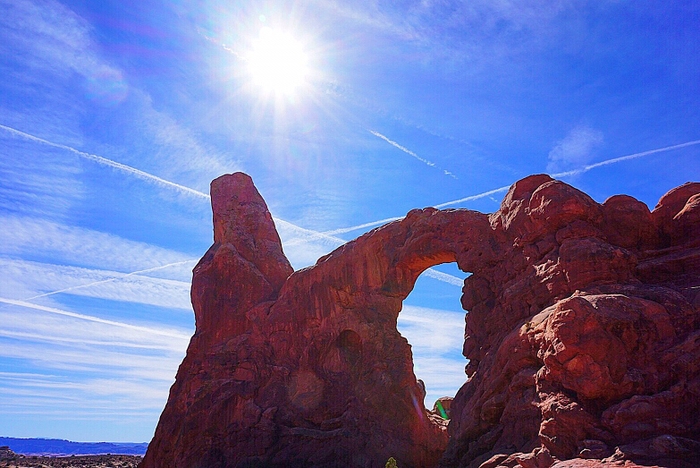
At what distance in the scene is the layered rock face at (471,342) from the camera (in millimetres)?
18016

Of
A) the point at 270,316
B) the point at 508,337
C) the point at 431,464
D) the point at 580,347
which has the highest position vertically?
the point at 270,316

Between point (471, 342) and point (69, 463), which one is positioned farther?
point (69, 463)

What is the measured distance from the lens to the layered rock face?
1802cm

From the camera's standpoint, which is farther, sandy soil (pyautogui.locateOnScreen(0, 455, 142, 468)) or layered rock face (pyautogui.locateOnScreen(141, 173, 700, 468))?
sandy soil (pyautogui.locateOnScreen(0, 455, 142, 468))

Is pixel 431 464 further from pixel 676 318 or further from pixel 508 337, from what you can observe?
pixel 676 318

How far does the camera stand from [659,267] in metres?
21.9

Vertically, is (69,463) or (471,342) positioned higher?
(471,342)

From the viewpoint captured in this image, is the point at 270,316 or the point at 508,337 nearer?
the point at 508,337

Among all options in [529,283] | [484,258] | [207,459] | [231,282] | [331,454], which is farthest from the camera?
[231,282]

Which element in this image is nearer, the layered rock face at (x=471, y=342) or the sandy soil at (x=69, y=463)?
the layered rock face at (x=471, y=342)

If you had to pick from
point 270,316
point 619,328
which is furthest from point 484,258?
point 270,316

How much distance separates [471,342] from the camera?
27.7 m

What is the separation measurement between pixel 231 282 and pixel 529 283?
74.4ft

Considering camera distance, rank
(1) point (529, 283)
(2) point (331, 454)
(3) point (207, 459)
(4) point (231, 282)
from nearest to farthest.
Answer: (1) point (529, 283) < (2) point (331, 454) < (3) point (207, 459) < (4) point (231, 282)
